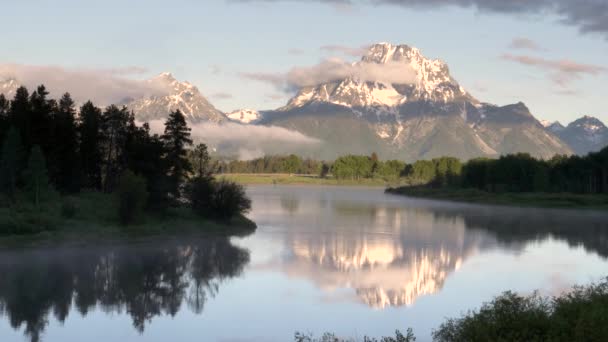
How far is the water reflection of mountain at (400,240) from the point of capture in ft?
173

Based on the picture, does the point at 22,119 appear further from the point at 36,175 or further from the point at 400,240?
the point at 400,240

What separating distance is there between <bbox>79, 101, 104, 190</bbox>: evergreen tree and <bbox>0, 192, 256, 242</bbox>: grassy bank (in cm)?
722

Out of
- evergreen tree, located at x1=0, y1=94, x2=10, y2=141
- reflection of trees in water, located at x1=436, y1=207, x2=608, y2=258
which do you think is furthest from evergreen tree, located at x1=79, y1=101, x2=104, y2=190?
reflection of trees in water, located at x1=436, y1=207, x2=608, y2=258

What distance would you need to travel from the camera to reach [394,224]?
10069 cm

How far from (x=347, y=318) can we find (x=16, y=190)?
50849 mm

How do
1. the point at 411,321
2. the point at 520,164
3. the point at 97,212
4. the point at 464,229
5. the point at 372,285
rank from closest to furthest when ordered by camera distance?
1. the point at 411,321
2. the point at 372,285
3. the point at 97,212
4. the point at 464,229
5. the point at 520,164

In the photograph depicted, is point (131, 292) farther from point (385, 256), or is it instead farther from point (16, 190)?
point (16, 190)

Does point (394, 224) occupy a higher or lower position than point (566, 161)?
lower

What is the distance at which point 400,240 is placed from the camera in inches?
3132

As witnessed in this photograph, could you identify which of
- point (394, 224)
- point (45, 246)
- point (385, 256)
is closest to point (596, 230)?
point (394, 224)

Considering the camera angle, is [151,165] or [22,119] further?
[22,119]

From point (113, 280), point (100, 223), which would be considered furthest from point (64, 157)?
point (113, 280)

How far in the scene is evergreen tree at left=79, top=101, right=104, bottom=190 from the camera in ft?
309

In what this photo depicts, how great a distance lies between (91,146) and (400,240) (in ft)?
139
